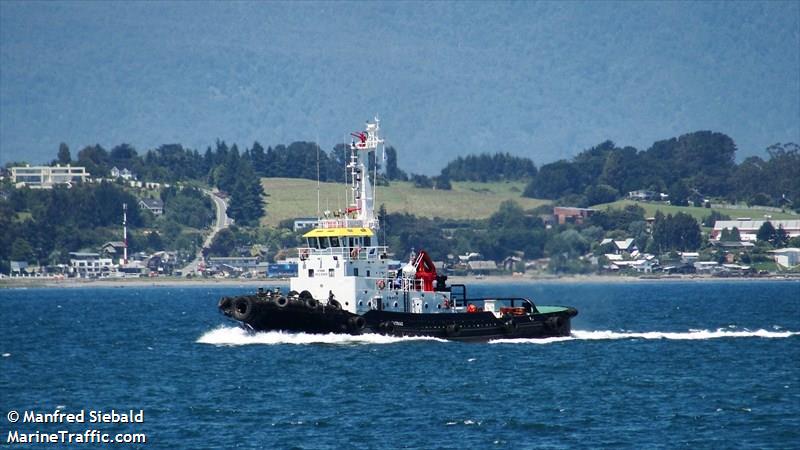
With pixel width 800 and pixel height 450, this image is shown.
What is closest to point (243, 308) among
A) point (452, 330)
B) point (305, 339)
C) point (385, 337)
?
point (305, 339)

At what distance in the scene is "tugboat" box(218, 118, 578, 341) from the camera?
64938 millimetres

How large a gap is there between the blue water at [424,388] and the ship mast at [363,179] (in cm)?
616

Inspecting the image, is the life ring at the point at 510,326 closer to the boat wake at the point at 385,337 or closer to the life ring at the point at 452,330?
the boat wake at the point at 385,337

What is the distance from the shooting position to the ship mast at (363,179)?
225 feet

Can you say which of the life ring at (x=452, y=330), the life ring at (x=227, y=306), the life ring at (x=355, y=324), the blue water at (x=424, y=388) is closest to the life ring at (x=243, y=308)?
the life ring at (x=227, y=306)

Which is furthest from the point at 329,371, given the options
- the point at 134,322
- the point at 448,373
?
the point at 134,322

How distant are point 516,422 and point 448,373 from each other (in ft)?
36.9

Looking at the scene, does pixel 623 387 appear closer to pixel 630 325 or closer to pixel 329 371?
pixel 329 371

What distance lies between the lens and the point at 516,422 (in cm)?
4584

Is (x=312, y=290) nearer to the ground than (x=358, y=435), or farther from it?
farther from it

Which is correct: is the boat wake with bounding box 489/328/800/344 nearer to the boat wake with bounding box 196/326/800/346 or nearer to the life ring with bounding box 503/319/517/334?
the boat wake with bounding box 196/326/800/346

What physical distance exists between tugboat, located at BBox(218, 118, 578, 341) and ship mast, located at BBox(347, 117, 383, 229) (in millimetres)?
45

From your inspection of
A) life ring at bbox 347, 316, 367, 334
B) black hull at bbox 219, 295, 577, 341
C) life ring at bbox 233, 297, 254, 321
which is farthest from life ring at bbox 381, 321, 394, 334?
life ring at bbox 233, 297, 254, 321

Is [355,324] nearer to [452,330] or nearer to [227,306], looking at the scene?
[452,330]
